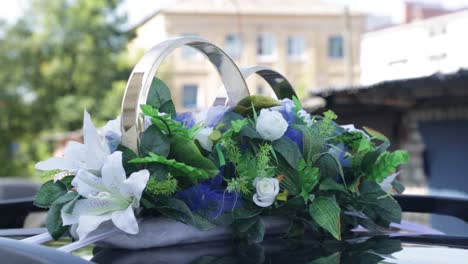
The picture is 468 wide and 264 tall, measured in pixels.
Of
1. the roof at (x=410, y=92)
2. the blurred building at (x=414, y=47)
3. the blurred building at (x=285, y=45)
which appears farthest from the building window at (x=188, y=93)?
the blurred building at (x=414, y=47)

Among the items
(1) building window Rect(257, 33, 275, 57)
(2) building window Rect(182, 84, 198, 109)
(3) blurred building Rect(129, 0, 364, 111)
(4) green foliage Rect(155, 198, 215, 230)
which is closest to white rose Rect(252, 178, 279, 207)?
(4) green foliage Rect(155, 198, 215, 230)

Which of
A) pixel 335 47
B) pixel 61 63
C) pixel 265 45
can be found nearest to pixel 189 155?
pixel 61 63

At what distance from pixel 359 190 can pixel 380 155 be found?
9 cm

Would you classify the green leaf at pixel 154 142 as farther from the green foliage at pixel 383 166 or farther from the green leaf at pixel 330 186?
the green foliage at pixel 383 166

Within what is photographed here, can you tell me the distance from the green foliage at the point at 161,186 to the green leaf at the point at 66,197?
0.14 m

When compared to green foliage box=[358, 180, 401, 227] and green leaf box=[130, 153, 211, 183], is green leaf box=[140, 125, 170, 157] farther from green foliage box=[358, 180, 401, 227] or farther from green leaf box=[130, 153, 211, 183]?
green foliage box=[358, 180, 401, 227]

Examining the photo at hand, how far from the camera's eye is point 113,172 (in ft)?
4.61

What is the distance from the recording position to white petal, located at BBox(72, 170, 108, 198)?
1.42 meters

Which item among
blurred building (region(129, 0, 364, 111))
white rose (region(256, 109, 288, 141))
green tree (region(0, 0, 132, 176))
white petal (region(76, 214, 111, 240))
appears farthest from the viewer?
blurred building (region(129, 0, 364, 111))

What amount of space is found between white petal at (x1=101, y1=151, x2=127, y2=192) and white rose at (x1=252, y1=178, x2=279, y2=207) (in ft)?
0.87

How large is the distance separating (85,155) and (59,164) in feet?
0.23

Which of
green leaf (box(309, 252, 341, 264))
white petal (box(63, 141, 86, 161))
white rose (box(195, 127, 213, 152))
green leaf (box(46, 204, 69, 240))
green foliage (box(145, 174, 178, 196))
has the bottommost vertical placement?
green leaf (box(309, 252, 341, 264))

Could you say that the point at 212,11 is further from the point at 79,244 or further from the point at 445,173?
the point at 79,244

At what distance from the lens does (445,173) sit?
353 inches
